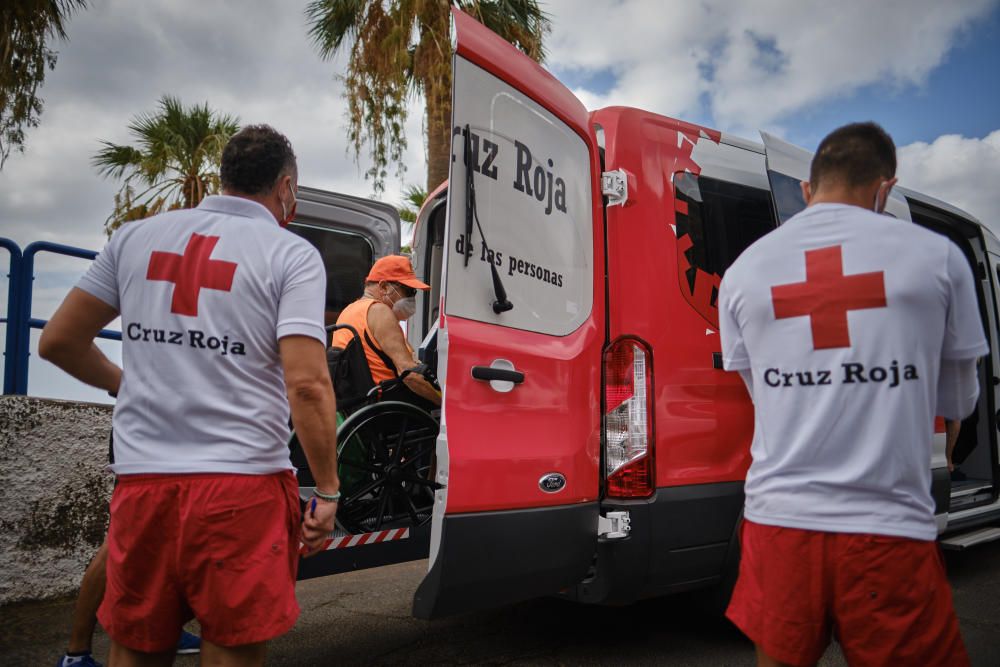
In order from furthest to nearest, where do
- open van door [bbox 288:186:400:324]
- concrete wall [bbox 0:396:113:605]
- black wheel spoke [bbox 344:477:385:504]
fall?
open van door [bbox 288:186:400:324] → concrete wall [bbox 0:396:113:605] → black wheel spoke [bbox 344:477:385:504]

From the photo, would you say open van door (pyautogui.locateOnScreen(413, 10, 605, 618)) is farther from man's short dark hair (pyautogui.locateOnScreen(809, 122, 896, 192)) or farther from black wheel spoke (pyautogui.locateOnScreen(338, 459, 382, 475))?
man's short dark hair (pyautogui.locateOnScreen(809, 122, 896, 192))

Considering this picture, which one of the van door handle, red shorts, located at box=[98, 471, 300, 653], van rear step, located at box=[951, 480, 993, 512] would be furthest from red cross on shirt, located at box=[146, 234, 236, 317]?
van rear step, located at box=[951, 480, 993, 512]

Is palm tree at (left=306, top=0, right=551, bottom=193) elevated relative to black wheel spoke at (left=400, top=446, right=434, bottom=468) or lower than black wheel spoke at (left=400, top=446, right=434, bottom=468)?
elevated

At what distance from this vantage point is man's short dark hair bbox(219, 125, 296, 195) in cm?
185

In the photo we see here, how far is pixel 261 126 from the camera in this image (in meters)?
1.93

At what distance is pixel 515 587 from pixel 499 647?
1.04m

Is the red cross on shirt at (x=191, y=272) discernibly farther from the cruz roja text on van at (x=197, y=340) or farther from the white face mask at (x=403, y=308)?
the white face mask at (x=403, y=308)

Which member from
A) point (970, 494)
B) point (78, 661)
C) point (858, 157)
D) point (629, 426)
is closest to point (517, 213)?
point (629, 426)

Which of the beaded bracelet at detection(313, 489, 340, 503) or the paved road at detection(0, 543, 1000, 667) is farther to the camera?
the paved road at detection(0, 543, 1000, 667)

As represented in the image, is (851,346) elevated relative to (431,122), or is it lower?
lower

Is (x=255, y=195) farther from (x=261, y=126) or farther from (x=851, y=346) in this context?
(x=851, y=346)

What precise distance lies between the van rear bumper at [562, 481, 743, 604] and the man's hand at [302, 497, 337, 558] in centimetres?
125

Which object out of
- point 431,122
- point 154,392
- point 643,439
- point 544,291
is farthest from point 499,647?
point 431,122

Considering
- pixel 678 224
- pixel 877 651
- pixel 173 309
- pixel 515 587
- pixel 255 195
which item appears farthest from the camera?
pixel 678 224
